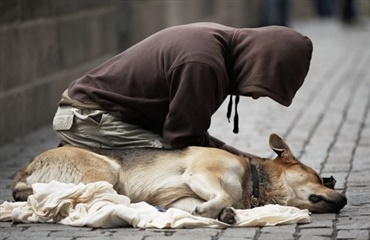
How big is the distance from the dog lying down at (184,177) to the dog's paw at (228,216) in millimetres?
256

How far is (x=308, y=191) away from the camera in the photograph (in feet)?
21.9

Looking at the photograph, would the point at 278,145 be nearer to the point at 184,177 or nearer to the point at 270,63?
the point at 270,63

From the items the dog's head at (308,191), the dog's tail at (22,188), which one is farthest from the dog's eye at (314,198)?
the dog's tail at (22,188)

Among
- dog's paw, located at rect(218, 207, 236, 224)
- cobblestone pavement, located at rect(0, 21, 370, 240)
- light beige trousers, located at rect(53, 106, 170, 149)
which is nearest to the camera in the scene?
cobblestone pavement, located at rect(0, 21, 370, 240)

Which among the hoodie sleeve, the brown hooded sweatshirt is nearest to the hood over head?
the brown hooded sweatshirt

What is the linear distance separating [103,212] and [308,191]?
1297 mm

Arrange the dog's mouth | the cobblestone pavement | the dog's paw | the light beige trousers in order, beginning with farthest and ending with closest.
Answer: the light beige trousers < the dog's mouth < the dog's paw < the cobblestone pavement

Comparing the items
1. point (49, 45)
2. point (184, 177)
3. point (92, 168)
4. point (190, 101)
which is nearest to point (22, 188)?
point (92, 168)

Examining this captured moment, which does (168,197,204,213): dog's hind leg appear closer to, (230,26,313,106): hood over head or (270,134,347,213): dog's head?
(270,134,347,213): dog's head

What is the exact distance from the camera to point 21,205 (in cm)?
655

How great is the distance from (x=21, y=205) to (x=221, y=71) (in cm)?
146

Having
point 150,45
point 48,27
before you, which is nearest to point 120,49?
point 48,27

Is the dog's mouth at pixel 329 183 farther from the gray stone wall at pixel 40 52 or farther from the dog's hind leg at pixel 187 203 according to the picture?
the gray stone wall at pixel 40 52

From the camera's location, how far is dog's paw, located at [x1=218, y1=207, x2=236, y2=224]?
624cm
